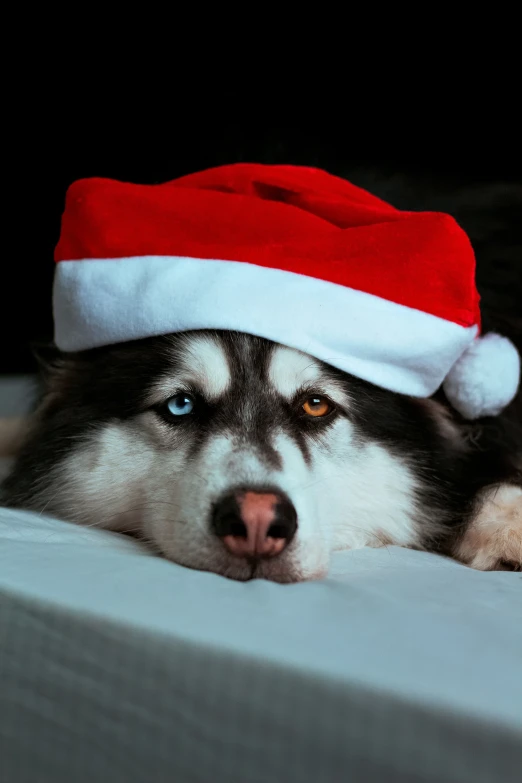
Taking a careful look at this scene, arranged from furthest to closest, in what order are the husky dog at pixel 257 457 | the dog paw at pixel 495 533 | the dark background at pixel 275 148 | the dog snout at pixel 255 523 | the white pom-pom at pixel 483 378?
1. the dark background at pixel 275 148
2. the white pom-pom at pixel 483 378
3. the dog paw at pixel 495 533
4. the husky dog at pixel 257 457
5. the dog snout at pixel 255 523

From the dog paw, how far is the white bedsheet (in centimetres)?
31

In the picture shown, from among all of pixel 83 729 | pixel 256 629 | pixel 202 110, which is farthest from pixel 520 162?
pixel 83 729

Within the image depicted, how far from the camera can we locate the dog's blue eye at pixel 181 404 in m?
1.50

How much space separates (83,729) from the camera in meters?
0.86

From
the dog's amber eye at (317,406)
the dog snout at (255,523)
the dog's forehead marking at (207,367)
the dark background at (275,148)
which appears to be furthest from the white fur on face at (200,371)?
the dark background at (275,148)

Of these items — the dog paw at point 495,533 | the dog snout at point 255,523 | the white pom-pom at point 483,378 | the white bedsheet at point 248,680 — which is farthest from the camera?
the white pom-pom at point 483,378

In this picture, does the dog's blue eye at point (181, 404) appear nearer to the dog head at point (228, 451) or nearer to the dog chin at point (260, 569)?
the dog head at point (228, 451)

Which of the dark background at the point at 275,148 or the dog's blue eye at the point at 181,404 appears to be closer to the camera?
the dog's blue eye at the point at 181,404

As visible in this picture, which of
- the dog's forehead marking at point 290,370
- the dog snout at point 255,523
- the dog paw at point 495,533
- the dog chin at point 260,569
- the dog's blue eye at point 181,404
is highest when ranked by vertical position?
the dog's forehead marking at point 290,370

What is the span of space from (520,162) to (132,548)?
217cm

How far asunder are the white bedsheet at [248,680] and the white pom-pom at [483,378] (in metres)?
0.68

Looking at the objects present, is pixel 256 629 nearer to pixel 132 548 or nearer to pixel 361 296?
pixel 132 548

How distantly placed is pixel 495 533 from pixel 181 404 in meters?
0.67

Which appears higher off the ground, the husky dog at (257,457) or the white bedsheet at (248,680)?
the white bedsheet at (248,680)
